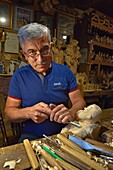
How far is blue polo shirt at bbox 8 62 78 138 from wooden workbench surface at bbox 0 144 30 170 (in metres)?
0.39

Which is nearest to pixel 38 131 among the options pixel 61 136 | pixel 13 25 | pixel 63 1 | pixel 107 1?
pixel 61 136

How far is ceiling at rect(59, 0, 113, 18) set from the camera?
2788 millimetres

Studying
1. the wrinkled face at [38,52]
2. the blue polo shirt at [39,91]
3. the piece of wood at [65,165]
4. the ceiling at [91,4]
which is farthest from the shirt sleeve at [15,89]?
the ceiling at [91,4]

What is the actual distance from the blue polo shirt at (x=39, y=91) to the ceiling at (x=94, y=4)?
1997mm

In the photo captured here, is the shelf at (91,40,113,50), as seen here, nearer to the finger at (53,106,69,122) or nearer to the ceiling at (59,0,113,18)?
the ceiling at (59,0,113,18)

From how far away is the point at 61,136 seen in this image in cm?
67

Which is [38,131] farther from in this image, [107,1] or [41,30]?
[107,1]

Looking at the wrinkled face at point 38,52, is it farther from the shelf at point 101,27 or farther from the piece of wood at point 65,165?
the shelf at point 101,27

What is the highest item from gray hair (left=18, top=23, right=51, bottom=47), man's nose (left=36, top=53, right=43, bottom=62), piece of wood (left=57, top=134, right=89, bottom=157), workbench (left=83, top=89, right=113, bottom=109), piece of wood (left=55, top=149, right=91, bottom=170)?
gray hair (left=18, top=23, right=51, bottom=47)

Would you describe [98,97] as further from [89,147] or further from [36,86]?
[89,147]

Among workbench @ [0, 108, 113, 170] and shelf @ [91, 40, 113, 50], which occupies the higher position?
shelf @ [91, 40, 113, 50]

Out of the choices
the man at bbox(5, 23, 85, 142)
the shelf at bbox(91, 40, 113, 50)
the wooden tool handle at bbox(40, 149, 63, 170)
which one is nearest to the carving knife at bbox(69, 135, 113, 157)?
the wooden tool handle at bbox(40, 149, 63, 170)

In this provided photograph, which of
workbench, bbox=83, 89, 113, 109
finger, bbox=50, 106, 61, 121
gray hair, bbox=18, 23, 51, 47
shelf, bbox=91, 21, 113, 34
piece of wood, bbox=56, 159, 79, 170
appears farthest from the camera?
shelf, bbox=91, 21, 113, 34

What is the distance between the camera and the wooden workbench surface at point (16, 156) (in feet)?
1.73
